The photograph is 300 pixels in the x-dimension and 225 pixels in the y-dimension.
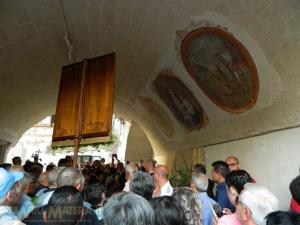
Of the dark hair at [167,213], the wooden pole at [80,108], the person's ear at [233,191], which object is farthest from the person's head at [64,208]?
the wooden pole at [80,108]

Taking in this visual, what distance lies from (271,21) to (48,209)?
405 cm

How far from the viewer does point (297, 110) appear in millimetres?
4523

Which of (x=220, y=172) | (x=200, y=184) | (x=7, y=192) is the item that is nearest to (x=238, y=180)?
(x=200, y=184)

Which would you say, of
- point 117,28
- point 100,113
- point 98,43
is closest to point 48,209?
point 100,113

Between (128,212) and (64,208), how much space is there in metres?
0.55

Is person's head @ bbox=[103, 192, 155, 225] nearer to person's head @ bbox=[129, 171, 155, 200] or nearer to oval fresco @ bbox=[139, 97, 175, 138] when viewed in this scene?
person's head @ bbox=[129, 171, 155, 200]

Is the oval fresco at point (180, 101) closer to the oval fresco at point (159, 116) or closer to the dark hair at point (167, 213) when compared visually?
the oval fresco at point (159, 116)

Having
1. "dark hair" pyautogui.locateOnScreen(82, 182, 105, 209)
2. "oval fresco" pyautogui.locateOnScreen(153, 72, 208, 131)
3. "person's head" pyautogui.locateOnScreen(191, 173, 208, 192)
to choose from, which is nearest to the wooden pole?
"dark hair" pyautogui.locateOnScreen(82, 182, 105, 209)

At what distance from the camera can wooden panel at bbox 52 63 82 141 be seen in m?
4.52

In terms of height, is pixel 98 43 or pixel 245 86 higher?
pixel 98 43

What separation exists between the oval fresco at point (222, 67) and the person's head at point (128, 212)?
4204mm

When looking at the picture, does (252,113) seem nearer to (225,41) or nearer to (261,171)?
(261,171)

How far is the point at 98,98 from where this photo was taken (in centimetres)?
457

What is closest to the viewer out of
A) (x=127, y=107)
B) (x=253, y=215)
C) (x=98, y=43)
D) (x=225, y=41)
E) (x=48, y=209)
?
(x=48, y=209)
